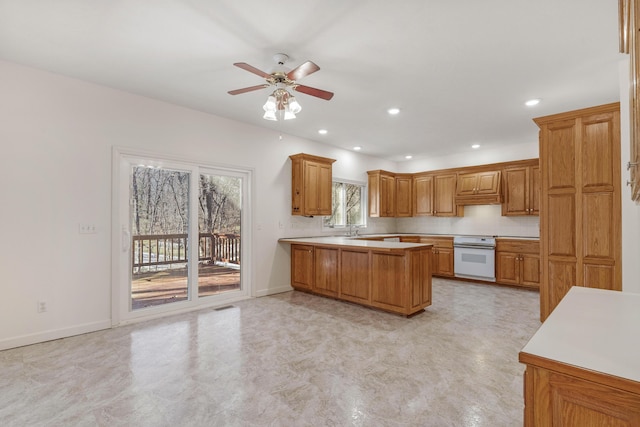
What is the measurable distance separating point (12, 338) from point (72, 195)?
4.83 feet

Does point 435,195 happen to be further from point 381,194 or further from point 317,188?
point 317,188

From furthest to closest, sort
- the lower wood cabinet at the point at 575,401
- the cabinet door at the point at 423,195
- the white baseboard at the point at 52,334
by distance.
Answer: the cabinet door at the point at 423,195 < the white baseboard at the point at 52,334 < the lower wood cabinet at the point at 575,401

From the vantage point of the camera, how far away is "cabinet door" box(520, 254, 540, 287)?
17.6ft

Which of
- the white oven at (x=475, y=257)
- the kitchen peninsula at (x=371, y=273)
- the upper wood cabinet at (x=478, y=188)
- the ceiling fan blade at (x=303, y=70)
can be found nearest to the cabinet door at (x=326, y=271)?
the kitchen peninsula at (x=371, y=273)

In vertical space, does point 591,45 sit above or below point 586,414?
above

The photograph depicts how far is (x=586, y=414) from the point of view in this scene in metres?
0.79

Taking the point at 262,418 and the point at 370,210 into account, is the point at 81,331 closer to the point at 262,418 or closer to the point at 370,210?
the point at 262,418

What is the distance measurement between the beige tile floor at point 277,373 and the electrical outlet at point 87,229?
1.11 metres

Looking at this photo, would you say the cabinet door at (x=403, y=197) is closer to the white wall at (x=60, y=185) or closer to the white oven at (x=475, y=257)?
the white oven at (x=475, y=257)

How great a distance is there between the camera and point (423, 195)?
23.8 feet

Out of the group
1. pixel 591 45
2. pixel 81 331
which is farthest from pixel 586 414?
pixel 81 331

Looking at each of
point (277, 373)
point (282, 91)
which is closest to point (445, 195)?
point (282, 91)

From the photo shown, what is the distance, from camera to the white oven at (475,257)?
5832mm

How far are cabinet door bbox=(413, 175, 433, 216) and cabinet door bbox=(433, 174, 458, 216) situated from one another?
116 millimetres
